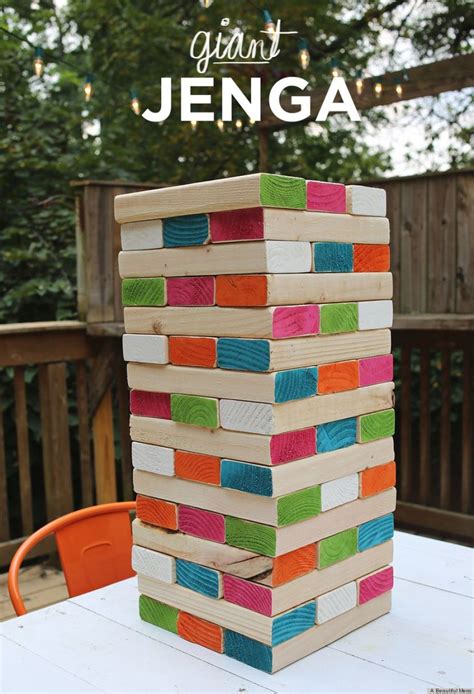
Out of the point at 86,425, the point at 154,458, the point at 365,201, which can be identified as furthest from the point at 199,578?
the point at 86,425

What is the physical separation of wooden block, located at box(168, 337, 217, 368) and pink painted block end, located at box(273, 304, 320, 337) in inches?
4.4

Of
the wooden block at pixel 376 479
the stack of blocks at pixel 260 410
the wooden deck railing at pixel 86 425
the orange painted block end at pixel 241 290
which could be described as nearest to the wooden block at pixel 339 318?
the stack of blocks at pixel 260 410

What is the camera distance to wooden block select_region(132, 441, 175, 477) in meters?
1.14

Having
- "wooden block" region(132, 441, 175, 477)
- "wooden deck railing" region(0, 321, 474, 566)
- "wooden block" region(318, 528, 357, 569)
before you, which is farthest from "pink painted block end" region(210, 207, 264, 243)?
"wooden deck railing" region(0, 321, 474, 566)

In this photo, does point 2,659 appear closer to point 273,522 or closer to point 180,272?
point 273,522

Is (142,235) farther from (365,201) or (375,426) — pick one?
(375,426)

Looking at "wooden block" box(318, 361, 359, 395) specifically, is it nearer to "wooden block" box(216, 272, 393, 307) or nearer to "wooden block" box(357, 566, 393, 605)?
"wooden block" box(216, 272, 393, 307)

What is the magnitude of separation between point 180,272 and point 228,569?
0.43m

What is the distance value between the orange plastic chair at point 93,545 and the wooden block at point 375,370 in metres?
0.71

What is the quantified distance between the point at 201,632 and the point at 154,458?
0.27 metres

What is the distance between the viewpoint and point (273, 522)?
1000 millimetres

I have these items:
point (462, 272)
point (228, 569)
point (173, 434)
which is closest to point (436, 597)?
point (228, 569)

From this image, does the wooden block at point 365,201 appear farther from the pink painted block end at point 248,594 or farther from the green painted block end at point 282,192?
the pink painted block end at point 248,594

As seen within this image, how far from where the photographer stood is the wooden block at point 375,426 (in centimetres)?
116
